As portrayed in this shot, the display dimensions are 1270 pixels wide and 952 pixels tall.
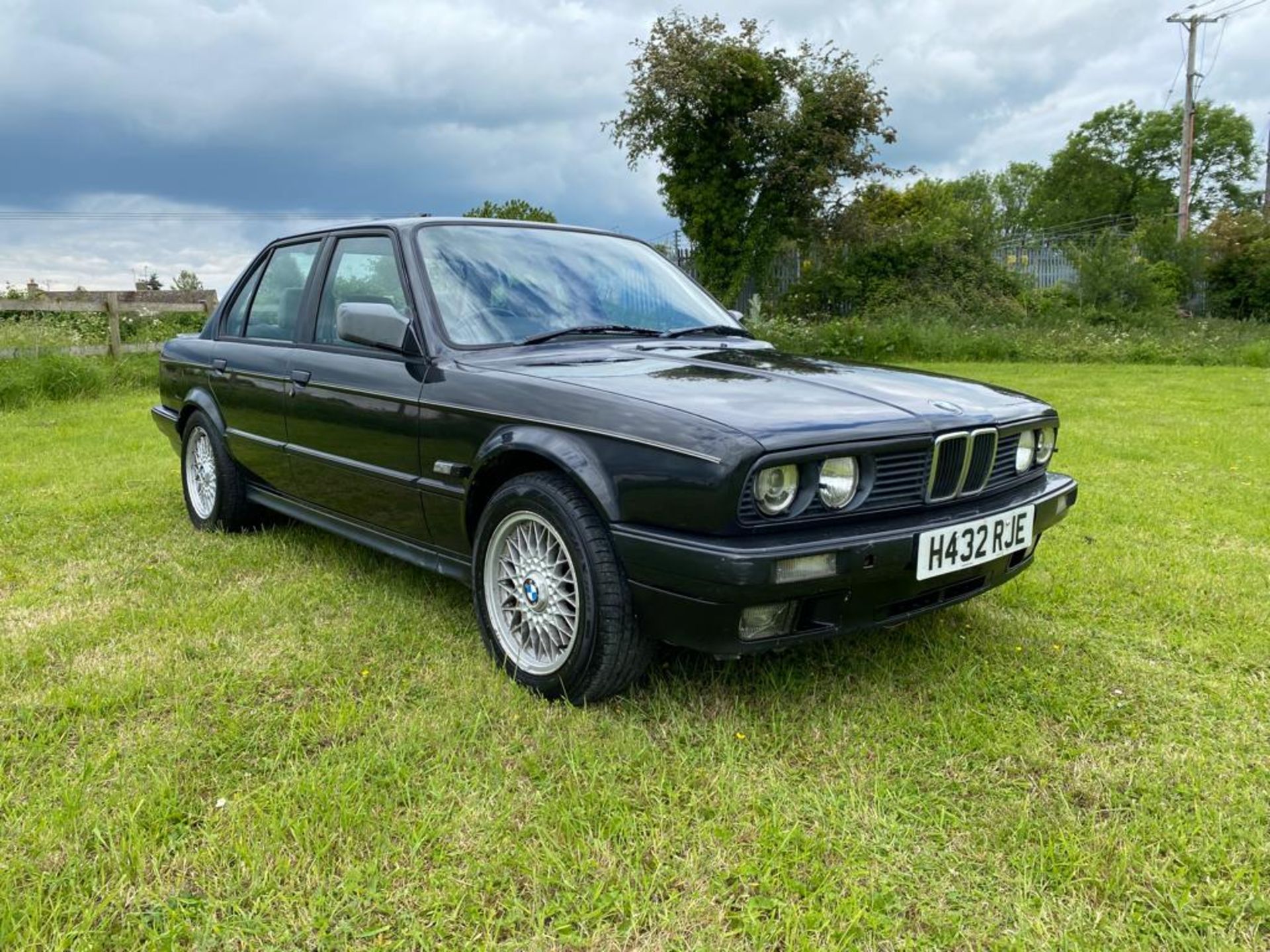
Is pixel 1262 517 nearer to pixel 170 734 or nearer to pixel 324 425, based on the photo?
pixel 324 425

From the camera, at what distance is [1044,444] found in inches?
118

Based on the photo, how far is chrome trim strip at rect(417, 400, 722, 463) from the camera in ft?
6.91

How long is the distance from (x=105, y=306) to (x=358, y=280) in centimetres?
984

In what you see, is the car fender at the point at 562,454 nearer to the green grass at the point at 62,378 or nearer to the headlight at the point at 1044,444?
the headlight at the point at 1044,444

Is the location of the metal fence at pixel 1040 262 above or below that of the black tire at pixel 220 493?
above

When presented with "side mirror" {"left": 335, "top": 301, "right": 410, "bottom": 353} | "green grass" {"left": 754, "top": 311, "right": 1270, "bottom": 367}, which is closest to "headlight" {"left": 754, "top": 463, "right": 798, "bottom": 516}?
"side mirror" {"left": 335, "top": 301, "right": 410, "bottom": 353}

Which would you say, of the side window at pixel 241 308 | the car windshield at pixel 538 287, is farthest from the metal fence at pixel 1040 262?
the side window at pixel 241 308

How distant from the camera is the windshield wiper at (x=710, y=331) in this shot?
3314mm

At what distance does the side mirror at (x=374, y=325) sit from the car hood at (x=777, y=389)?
0.33 metres

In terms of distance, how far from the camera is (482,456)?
2637 mm

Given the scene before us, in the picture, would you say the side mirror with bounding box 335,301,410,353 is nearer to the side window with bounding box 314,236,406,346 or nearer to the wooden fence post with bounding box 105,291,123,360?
the side window with bounding box 314,236,406,346

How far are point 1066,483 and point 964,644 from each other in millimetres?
647

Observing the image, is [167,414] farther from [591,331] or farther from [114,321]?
[114,321]

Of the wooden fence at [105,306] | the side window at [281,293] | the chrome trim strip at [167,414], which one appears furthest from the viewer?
the wooden fence at [105,306]
